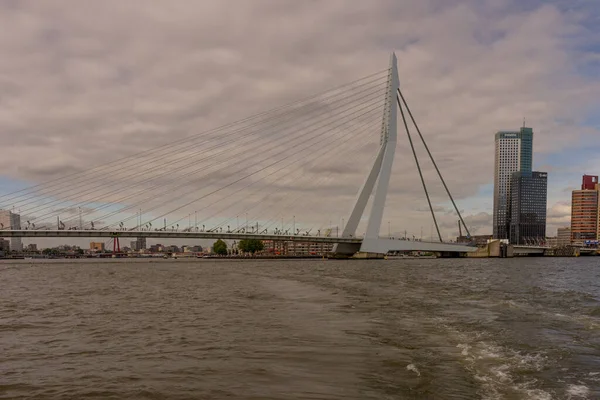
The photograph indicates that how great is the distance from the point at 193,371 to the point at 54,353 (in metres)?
3.33

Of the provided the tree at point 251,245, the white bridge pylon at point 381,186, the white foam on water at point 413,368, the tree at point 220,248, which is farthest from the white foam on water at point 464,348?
the tree at point 220,248

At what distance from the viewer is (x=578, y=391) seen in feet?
23.0

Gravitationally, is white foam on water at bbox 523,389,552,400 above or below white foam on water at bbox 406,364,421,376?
above

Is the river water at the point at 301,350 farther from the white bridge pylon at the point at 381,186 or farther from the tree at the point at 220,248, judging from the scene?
the tree at the point at 220,248

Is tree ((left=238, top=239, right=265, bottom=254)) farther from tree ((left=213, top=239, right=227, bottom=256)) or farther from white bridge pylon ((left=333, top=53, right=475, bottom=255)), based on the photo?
white bridge pylon ((left=333, top=53, right=475, bottom=255))

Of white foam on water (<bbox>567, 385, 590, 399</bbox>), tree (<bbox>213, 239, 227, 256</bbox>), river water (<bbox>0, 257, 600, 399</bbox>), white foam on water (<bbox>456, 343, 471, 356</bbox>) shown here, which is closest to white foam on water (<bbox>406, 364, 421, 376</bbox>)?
river water (<bbox>0, 257, 600, 399</bbox>)

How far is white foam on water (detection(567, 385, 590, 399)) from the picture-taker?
267 inches

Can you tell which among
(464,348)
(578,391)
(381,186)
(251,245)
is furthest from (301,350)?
(251,245)

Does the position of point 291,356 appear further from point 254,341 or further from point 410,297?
point 410,297

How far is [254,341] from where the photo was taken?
33.8ft

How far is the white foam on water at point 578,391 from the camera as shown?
6.78 metres

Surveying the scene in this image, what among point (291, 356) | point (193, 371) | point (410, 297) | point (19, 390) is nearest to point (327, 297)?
point (410, 297)

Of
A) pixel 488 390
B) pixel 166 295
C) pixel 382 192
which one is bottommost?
pixel 166 295

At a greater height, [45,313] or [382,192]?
[382,192]
